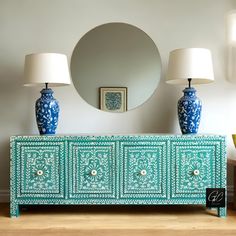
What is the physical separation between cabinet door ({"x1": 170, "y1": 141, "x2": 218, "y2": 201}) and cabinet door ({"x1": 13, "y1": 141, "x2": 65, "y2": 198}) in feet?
2.64

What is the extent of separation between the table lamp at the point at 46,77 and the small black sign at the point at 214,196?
123cm

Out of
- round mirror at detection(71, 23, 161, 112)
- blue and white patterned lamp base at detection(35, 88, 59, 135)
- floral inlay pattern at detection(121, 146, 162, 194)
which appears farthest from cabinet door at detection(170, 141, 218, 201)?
blue and white patterned lamp base at detection(35, 88, 59, 135)

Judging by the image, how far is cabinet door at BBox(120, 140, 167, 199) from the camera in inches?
101

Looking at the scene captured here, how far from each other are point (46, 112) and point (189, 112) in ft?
3.50

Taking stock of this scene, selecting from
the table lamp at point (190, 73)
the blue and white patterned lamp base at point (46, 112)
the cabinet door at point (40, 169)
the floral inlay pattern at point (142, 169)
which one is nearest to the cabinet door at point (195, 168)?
the floral inlay pattern at point (142, 169)

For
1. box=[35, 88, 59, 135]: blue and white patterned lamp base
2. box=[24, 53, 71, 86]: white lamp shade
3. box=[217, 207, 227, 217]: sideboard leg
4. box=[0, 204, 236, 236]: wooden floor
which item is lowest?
box=[0, 204, 236, 236]: wooden floor

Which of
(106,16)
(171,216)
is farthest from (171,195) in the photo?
(106,16)

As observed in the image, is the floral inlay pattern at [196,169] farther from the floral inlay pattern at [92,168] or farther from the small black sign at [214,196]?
the floral inlay pattern at [92,168]

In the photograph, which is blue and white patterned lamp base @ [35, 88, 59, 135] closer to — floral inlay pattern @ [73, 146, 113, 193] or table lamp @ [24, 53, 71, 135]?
table lamp @ [24, 53, 71, 135]

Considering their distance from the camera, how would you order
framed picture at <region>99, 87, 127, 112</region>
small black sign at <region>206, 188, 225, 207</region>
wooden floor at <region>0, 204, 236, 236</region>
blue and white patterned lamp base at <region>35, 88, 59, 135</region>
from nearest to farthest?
wooden floor at <region>0, 204, 236, 236</region> < small black sign at <region>206, 188, 225, 207</region> < blue and white patterned lamp base at <region>35, 88, 59, 135</region> < framed picture at <region>99, 87, 127, 112</region>

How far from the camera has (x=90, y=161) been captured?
8.41 feet

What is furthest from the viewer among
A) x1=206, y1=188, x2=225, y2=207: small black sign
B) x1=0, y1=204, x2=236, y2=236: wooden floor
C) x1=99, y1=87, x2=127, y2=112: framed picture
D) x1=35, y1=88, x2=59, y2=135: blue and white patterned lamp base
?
x1=99, y1=87, x2=127, y2=112: framed picture

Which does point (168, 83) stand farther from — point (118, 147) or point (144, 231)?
point (144, 231)

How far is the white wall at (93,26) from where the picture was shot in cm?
305
